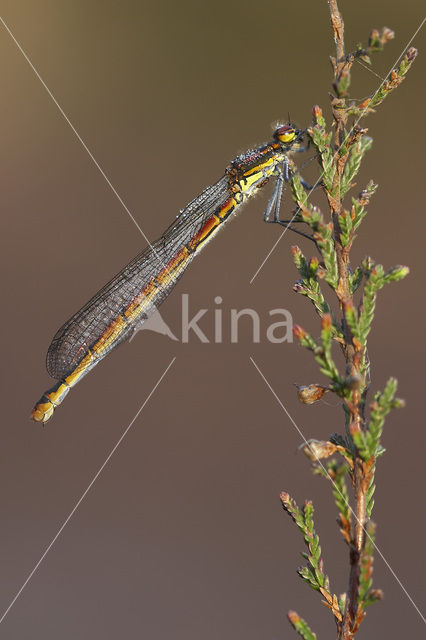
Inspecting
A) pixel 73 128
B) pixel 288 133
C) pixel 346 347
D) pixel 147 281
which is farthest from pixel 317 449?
pixel 73 128

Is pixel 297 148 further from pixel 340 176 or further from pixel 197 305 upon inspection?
pixel 197 305

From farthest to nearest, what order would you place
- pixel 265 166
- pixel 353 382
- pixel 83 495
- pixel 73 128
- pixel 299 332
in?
pixel 73 128 → pixel 83 495 → pixel 265 166 → pixel 299 332 → pixel 353 382

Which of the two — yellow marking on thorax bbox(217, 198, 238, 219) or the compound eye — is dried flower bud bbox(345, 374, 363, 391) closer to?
the compound eye

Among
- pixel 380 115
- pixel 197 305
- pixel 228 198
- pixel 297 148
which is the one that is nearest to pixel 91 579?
pixel 197 305

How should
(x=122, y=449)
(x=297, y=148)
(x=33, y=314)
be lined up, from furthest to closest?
(x=33, y=314)
(x=122, y=449)
(x=297, y=148)

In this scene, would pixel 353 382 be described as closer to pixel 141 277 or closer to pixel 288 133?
pixel 288 133

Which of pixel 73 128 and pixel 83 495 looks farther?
pixel 73 128
